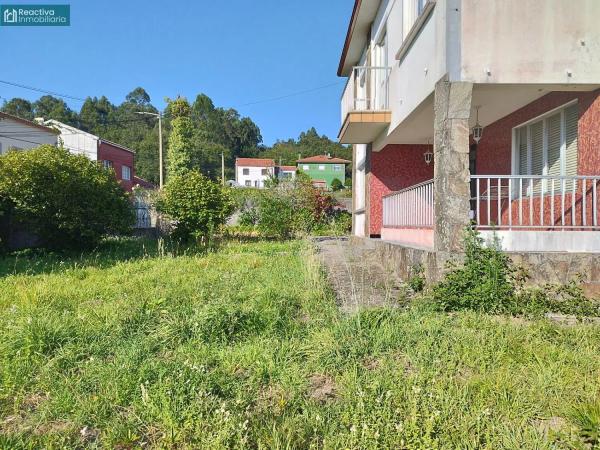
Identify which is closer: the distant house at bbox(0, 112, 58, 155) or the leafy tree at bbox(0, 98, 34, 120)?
the distant house at bbox(0, 112, 58, 155)

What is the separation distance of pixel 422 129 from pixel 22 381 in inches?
320

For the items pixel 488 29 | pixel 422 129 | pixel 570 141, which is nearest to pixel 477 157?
pixel 422 129

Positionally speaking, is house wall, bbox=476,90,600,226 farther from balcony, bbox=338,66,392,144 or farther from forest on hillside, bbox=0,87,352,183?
forest on hillside, bbox=0,87,352,183

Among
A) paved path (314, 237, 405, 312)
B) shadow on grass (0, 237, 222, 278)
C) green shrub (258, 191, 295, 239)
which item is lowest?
paved path (314, 237, 405, 312)

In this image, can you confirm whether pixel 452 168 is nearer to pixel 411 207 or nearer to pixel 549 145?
pixel 411 207

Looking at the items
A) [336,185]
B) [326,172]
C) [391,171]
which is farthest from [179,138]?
[326,172]

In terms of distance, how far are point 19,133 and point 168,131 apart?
48.6 metres

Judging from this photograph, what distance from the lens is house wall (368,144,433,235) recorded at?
36.0 ft

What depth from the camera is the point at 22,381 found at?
2.95 m

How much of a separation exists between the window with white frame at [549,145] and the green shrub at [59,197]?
401 inches

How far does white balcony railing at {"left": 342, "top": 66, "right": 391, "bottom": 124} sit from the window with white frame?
3064mm

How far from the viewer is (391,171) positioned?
36.6 feet

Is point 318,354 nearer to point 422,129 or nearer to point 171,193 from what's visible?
point 422,129

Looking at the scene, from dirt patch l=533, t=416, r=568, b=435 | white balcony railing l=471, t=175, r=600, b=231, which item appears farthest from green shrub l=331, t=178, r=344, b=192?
dirt patch l=533, t=416, r=568, b=435
